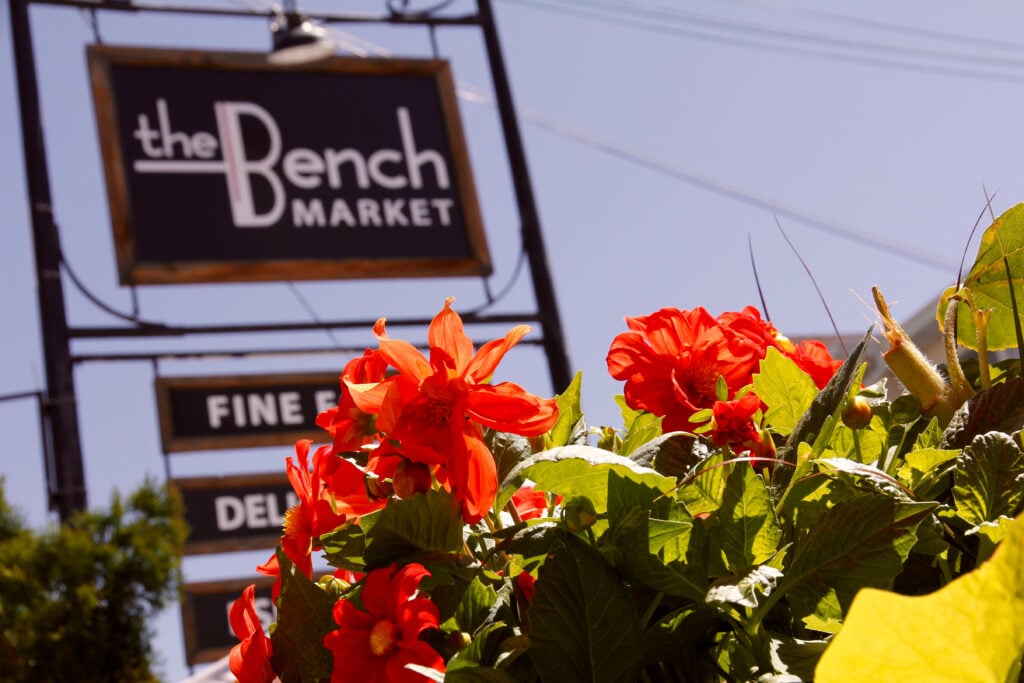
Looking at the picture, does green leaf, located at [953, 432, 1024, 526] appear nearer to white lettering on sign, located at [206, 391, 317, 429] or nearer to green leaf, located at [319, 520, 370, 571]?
green leaf, located at [319, 520, 370, 571]

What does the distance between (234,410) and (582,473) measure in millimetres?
3482

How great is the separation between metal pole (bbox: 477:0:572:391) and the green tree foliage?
5.85ft

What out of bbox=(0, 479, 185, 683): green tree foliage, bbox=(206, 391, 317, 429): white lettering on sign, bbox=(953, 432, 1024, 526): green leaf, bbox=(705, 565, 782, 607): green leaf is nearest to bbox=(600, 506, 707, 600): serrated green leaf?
bbox=(705, 565, 782, 607): green leaf

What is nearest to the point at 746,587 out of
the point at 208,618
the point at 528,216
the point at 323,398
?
the point at 208,618

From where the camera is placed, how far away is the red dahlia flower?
427 mm

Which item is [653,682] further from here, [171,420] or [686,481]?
[171,420]

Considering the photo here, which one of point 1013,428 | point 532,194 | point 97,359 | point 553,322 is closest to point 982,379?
point 1013,428

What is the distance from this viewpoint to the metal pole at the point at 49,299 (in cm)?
364

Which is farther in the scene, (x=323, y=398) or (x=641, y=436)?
(x=323, y=398)

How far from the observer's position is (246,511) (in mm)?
3740

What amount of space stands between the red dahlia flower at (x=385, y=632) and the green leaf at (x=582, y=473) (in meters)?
0.06

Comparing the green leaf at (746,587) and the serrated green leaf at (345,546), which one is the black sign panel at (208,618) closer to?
the serrated green leaf at (345,546)

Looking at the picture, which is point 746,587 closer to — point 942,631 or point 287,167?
point 942,631

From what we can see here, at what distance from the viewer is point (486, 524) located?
48 centimetres
